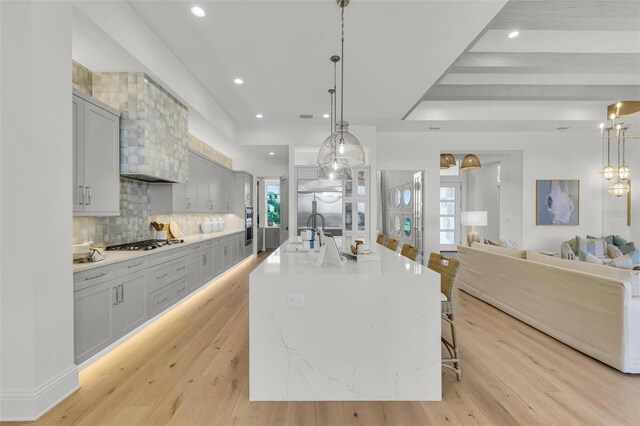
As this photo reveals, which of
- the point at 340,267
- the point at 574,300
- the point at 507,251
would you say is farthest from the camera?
the point at 507,251

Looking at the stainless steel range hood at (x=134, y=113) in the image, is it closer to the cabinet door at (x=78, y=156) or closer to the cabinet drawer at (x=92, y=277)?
the cabinet door at (x=78, y=156)

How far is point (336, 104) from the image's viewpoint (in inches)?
187

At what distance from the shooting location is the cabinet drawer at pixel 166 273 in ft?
10.9

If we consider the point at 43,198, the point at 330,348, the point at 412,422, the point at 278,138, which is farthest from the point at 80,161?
the point at 278,138

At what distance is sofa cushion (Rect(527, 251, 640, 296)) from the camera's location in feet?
8.10

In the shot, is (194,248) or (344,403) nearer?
(344,403)

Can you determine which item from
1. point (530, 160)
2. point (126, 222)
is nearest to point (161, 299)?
point (126, 222)

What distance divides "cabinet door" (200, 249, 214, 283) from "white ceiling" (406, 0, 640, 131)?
429 centimetres

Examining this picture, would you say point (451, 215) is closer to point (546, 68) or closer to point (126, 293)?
point (546, 68)

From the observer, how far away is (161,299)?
11.5ft

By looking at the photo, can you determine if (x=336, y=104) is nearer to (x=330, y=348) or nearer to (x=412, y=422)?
(x=330, y=348)

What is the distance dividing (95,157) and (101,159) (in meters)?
0.07

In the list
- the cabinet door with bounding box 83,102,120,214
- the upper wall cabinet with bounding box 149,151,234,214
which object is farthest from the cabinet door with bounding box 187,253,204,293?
the cabinet door with bounding box 83,102,120,214

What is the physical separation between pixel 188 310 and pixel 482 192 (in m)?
8.80
